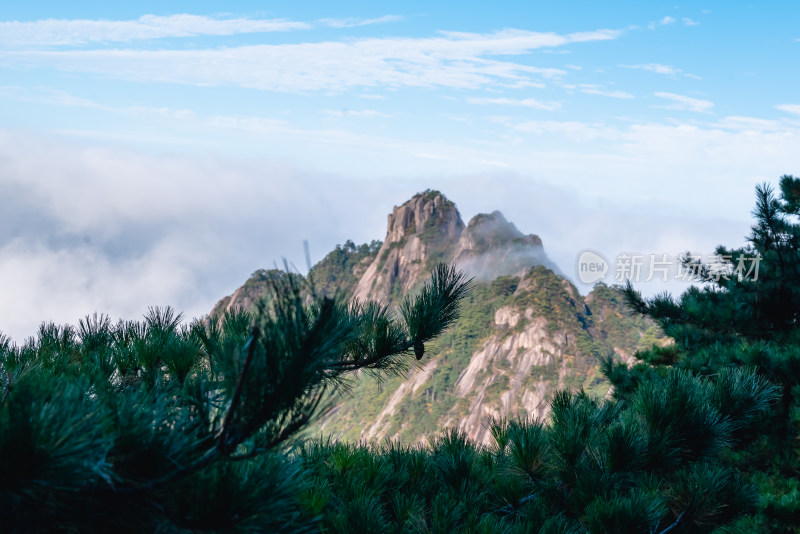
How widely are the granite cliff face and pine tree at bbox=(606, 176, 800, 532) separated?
30.4 meters

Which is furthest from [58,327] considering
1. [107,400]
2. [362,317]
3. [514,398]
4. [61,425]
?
[514,398]

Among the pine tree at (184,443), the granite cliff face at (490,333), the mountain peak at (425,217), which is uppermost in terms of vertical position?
the mountain peak at (425,217)

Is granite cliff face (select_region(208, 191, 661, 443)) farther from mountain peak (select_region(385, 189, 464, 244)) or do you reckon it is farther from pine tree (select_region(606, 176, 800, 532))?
pine tree (select_region(606, 176, 800, 532))

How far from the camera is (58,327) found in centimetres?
255

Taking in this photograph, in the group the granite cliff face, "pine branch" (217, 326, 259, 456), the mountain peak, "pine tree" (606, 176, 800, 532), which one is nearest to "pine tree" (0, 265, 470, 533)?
"pine branch" (217, 326, 259, 456)

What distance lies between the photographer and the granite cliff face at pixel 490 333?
43906mm

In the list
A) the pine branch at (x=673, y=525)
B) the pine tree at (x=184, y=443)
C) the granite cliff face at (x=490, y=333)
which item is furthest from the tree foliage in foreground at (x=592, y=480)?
the granite cliff face at (x=490, y=333)

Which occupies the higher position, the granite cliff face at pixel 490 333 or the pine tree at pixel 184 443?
the pine tree at pixel 184 443

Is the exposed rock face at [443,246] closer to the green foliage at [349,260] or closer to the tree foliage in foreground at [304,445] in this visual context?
the green foliage at [349,260]

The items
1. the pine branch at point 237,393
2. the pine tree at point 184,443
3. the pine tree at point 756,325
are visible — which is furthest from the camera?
the pine tree at point 756,325

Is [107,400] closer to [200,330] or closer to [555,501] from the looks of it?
[200,330]

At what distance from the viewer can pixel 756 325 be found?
6398mm

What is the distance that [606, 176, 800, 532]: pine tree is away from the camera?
4785 millimetres

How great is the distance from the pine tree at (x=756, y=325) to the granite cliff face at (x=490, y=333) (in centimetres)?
3042
